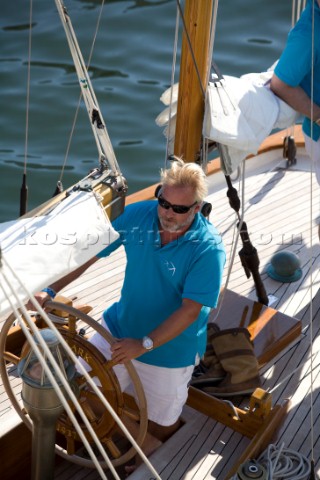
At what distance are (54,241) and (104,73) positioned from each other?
5.86 metres

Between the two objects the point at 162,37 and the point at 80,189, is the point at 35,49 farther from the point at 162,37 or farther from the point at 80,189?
the point at 80,189

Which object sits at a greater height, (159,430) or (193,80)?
(193,80)

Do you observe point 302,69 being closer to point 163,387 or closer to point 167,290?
point 167,290

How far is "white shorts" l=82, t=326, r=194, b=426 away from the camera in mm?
2879

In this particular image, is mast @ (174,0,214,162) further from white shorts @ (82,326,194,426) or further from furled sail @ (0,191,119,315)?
white shorts @ (82,326,194,426)

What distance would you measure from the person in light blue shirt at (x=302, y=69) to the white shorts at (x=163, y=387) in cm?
113

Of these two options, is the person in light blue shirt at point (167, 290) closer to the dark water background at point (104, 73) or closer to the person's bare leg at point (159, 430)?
the person's bare leg at point (159, 430)

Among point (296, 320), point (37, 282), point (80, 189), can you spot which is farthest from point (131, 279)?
point (296, 320)

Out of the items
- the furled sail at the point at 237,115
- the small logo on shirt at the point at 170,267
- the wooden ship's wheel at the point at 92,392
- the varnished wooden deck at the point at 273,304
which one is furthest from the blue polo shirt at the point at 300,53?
the wooden ship's wheel at the point at 92,392

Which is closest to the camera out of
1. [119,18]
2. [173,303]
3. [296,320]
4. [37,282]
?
[37,282]

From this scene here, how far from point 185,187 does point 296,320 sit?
3.86ft

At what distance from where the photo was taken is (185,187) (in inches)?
104

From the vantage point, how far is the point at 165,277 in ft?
9.14

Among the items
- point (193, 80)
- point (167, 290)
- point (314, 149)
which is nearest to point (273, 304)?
point (314, 149)
